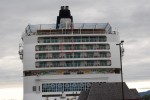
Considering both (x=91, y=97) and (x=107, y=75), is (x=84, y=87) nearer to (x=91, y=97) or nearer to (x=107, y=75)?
(x=107, y=75)

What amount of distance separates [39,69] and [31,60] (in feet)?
7.53

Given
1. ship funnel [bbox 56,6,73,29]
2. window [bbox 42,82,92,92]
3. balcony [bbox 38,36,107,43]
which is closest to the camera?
window [bbox 42,82,92,92]

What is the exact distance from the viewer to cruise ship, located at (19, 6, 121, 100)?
7788 centimetres

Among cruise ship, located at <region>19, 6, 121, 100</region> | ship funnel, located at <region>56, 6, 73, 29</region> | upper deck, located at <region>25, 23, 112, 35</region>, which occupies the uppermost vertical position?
ship funnel, located at <region>56, 6, 73, 29</region>

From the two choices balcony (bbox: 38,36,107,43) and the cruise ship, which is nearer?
the cruise ship

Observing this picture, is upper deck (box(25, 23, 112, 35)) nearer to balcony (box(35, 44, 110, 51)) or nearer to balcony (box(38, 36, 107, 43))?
balcony (box(38, 36, 107, 43))

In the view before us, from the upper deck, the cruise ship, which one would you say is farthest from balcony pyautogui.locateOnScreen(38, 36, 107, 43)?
the upper deck

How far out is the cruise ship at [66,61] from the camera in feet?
255

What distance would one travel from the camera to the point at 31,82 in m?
78.8

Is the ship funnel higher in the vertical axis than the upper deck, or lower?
higher

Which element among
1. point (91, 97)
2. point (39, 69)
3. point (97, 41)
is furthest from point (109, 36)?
point (91, 97)

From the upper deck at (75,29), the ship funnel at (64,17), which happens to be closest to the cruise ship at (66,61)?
the upper deck at (75,29)

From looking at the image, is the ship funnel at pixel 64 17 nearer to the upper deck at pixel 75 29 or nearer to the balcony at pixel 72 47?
the upper deck at pixel 75 29

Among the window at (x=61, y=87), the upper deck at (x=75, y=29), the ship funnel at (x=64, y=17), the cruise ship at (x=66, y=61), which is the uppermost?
the ship funnel at (x=64, y=17)
